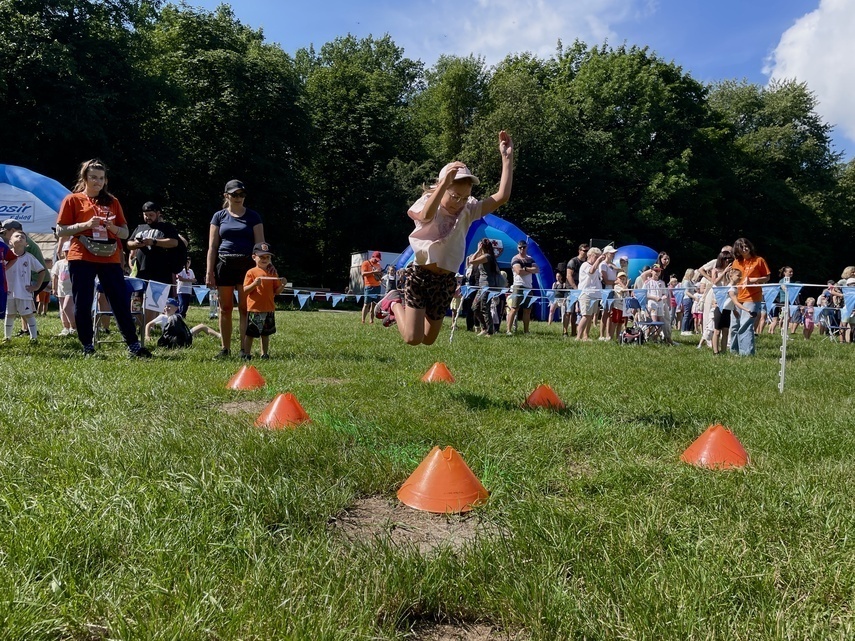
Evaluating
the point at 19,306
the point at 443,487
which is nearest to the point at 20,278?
the point at 19,306

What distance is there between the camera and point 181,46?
33.9m

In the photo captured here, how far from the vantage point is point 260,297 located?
7.61 m

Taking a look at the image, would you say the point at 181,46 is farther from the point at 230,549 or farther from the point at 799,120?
the point at 799,120

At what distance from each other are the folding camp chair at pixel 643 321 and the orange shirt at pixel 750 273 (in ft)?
7.68

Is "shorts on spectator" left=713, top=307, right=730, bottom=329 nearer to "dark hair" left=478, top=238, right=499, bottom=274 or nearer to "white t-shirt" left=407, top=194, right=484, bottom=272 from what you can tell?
"dark hair" left=478, top=238, right=499, bottom=274

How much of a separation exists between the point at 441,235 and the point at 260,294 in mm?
3501

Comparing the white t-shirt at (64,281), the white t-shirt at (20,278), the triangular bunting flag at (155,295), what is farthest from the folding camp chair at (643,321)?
the white t-shirt at (20,278)

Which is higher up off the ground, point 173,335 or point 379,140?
point 379,140

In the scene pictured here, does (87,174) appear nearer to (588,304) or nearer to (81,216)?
(81,216)

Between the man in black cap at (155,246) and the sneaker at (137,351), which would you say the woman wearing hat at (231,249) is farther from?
the man in black cap at (155,246)

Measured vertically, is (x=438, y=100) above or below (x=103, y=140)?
above

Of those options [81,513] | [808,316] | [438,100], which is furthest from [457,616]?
[438,100]

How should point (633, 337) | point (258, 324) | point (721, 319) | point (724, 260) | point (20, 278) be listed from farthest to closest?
point (633, 337)
point (724, 260)
point (721, 319)
point (20, 278)
point (258, 324)

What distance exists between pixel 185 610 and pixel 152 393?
131 inches
